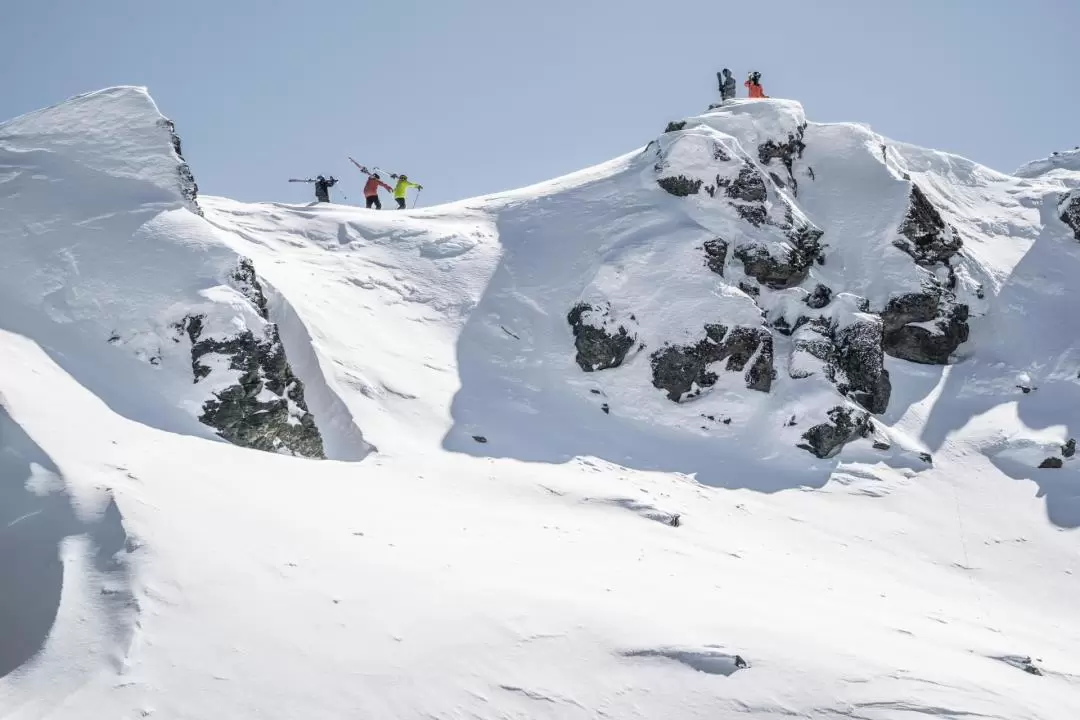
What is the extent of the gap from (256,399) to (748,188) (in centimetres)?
1665

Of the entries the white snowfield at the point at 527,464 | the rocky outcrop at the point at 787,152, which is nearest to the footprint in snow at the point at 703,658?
the white snowfield at the point at 527,464

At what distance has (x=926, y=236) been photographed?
2638cm

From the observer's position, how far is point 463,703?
7.99 metres

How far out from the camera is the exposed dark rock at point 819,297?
23906mm

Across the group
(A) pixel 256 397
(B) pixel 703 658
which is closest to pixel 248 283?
(A) pixel 256 397

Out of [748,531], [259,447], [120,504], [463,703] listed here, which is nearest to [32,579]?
[120,504]

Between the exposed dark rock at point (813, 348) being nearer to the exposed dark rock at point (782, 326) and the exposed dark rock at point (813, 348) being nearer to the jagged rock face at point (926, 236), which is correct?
the exposed dark rock at point (782, 326)

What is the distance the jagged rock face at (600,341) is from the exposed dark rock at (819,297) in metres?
5.69

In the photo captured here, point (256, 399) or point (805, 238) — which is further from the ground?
point (805, 238)

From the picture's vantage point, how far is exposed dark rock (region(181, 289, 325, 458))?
14.5 m

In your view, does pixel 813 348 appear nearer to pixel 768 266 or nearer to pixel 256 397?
pixel 768 266

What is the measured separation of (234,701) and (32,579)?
2935mm

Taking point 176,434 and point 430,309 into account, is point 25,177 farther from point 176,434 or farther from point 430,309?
point 430,309

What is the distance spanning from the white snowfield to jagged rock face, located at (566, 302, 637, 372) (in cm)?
23
